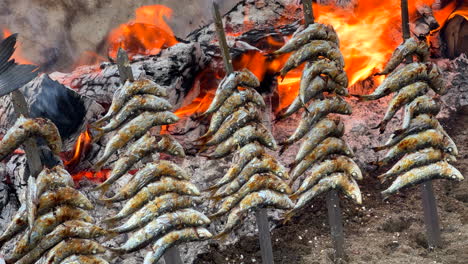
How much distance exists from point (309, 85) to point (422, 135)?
2084 mm

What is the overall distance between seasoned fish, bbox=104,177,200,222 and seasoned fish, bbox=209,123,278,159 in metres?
0.88

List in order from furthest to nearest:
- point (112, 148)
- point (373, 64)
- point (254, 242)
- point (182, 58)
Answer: point (373, 64) < point (182, 58) < point (254, 242) < point (112, 148)

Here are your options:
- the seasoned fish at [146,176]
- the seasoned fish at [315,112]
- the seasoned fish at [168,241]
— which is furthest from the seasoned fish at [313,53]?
the seasoned fish at [168,241]

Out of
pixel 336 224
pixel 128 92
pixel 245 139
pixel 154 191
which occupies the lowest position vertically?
pixel 336 224

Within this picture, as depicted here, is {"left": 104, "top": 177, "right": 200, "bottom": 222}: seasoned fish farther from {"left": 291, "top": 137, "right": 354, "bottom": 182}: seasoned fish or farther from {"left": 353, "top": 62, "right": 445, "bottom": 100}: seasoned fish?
{"left": 353, "top": 62, "right": 445, "bottom": 100}: seasoned fish

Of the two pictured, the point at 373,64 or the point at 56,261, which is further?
the point at 373,64

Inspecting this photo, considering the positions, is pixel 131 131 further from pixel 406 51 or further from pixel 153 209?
pixel 406 51

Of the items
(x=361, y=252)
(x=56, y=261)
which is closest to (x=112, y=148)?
(x=56, y=261)

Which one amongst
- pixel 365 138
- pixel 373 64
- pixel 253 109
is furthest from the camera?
pixel 373 64

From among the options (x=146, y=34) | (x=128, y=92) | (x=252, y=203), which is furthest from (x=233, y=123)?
(x=146, y=34)

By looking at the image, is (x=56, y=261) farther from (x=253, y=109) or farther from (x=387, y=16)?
(x=387, y=16)

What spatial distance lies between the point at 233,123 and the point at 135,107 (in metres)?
1.58

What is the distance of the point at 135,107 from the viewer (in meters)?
9.23

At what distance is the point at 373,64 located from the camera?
596 inches
